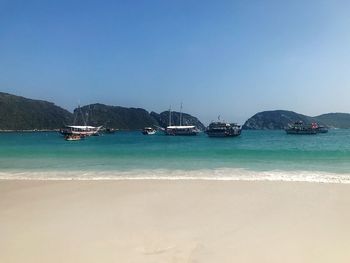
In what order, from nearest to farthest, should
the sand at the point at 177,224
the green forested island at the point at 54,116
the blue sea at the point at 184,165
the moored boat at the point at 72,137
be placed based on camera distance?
the sand at the point at 177,224 < the blue sea at the point at 184,165 < the moored boat at the point at 72,137 < the green forested island at the point at 54,116

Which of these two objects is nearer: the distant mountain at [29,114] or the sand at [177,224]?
the sand at [177,224]

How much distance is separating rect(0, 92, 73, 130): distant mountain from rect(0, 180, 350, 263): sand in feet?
534

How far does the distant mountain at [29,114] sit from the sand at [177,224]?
163 meters

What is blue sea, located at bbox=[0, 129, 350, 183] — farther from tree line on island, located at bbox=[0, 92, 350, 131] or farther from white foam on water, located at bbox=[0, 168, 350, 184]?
tree line on island, located at bbox=[0, 92, 350, 131]

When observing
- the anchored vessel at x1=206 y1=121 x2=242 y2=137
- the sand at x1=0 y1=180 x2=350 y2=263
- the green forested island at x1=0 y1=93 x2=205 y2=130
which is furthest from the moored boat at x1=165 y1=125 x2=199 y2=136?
the sand at x1=0 y1=180 x2=350 y2=263

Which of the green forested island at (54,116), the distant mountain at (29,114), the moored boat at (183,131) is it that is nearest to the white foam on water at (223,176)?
the moored boat at (183,131)

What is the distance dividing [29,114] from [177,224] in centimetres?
17833

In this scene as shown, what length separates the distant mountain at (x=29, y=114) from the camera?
160m

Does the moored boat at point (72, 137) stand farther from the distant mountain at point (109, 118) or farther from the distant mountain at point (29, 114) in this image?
the distant mountain at point (29, 114)

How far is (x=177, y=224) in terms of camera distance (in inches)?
291

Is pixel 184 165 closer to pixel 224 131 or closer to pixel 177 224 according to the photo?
pixel 177 224

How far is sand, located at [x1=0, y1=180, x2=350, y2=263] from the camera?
5.79 metres

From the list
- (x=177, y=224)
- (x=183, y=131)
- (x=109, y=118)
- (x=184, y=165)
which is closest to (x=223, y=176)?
(x=184, y=165)

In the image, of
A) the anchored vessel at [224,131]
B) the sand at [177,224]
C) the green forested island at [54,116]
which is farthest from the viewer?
the green forested island at [54,116]
